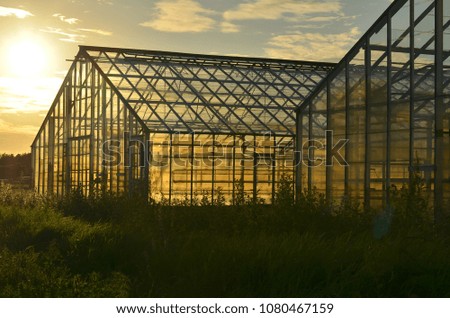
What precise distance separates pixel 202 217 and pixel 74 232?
2581 millimetres

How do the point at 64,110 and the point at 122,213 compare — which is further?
the point at 64,110

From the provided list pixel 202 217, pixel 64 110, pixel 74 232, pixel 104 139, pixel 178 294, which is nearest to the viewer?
pixel 178 294

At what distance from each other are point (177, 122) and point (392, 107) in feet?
29.1

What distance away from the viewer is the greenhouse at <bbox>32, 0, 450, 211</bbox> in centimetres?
1678

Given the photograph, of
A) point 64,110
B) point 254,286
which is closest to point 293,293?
point 254,286

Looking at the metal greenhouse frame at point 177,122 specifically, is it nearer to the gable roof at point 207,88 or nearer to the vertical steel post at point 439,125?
the gable roof at point 207,88

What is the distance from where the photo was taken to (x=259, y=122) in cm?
2617

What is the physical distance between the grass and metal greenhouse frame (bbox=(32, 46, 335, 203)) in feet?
23.9

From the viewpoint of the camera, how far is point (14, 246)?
14.0 meters

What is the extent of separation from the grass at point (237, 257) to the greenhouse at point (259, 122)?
1467 millimetres

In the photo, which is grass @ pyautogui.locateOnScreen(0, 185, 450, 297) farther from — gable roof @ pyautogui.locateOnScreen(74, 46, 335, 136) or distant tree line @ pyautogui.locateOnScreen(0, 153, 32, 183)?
distant tree line @ pyautogui.locateOnScreen(0, 153, 32, 183)

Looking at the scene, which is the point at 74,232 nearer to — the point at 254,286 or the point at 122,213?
the point at 122,213

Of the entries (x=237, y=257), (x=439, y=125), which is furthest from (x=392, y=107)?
(x=237, y=257)

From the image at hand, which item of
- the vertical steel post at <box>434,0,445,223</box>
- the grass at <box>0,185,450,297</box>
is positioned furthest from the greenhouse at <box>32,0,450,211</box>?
the grass at <box>0,185,450,297</box>
